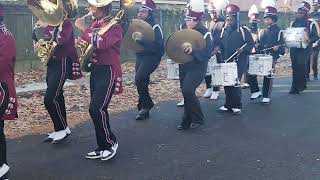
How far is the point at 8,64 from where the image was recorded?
4938 mm

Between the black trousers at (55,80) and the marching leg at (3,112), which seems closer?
the marching leg at (3,112)

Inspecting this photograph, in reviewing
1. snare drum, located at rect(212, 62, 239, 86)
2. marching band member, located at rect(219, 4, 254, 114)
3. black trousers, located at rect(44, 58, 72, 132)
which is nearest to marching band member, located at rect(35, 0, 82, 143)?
Answer: black trousers, located at rect(44, 58, 72, 132)

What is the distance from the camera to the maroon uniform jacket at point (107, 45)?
211 inches

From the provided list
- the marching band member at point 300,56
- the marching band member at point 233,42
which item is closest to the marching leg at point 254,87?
the marching band member at point 300,56

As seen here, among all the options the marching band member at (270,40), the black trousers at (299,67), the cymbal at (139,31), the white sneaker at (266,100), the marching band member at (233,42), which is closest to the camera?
the cymbal at (139,31)

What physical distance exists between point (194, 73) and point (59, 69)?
2125 millimetres

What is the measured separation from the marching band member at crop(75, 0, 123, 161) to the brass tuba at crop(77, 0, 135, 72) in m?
0.04

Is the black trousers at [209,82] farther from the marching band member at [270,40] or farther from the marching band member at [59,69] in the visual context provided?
the marching band member at [59,69]

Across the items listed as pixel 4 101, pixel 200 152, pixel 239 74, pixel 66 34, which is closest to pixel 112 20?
pixel 66 34

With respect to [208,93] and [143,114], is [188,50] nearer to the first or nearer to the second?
[143,114]

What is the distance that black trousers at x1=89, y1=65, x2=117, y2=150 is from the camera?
5.58m

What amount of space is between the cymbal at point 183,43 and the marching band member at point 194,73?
0.11 m

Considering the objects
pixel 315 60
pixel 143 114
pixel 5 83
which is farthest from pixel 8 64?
pixel 315 60

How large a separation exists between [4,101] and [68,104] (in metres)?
4.64
